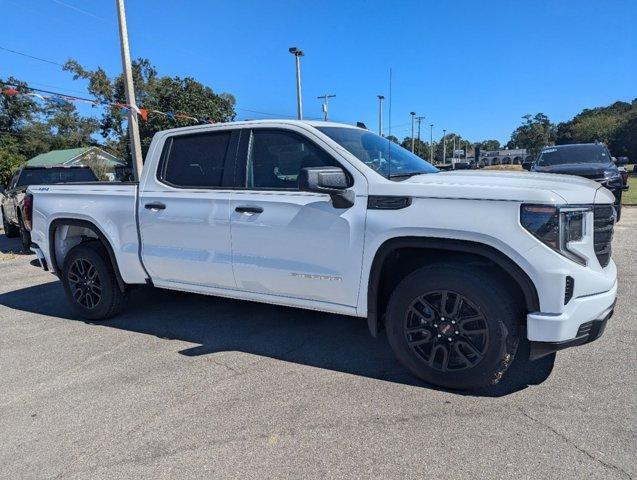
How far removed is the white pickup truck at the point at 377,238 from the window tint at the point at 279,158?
0.5 inches

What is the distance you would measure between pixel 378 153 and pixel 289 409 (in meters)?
2.09

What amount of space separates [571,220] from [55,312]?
17.8 feet

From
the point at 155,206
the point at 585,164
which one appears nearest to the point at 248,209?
the point at 155,206

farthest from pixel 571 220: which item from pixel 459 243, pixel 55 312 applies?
pixel 55 312

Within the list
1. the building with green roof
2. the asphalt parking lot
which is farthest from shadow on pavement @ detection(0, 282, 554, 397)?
the building with green roof

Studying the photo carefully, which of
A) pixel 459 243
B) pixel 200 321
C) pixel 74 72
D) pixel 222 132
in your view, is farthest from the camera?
pixel 74 72

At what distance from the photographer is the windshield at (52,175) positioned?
1116 centimetres

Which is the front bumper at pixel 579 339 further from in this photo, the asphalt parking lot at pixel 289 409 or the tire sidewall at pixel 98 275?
the tire sidewall at pixel 98 275

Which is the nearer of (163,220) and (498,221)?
(498,221)

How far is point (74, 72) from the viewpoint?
4328 cm

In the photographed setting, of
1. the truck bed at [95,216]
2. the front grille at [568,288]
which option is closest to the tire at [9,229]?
the truck bed at [95,216]

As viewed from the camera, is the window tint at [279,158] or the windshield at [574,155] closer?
the window tint at [279,158]

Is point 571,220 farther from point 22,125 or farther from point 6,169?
point 22,125

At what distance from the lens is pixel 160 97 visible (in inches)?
1556
